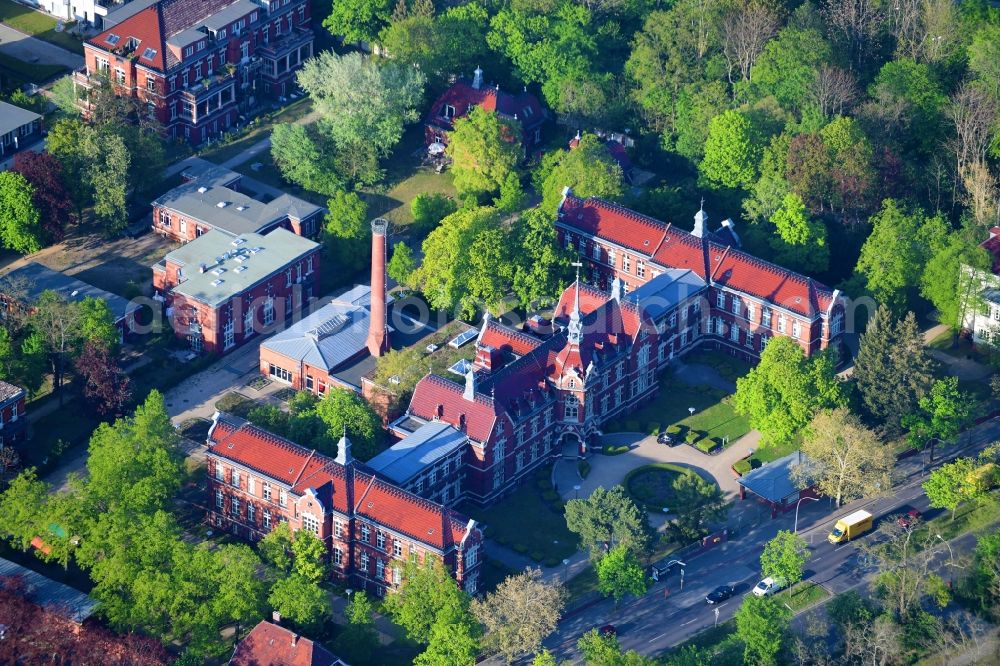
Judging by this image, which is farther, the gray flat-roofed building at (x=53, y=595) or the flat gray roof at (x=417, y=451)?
the flat gray roof at (x=417, y=451)

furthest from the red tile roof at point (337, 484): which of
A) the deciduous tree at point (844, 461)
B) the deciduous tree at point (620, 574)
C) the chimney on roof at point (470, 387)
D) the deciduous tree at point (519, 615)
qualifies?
the deciduous tree at point (844, 461)

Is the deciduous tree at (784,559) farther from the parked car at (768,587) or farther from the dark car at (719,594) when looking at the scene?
the dark car at (719,594)

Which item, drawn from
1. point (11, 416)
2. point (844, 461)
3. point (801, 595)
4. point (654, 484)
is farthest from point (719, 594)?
point (11, 416)

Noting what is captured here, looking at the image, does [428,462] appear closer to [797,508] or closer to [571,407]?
[571,407]

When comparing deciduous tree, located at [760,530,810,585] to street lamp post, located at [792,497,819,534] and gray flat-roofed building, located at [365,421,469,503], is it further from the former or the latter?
gray flat-roofed building, located at [365,421,469,503]

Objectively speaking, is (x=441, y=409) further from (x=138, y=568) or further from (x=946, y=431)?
(x=946, y=431)

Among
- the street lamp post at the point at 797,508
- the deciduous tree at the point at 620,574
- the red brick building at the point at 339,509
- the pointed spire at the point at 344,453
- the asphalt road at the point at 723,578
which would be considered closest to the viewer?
the red brick building at the point at 339,509
